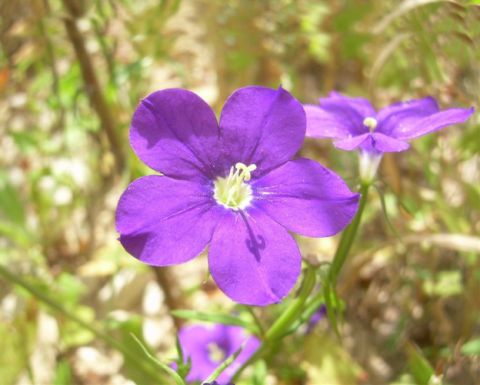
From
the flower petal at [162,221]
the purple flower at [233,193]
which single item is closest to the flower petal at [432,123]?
the purple flower at [233,193]

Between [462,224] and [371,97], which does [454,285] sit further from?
[371,97]

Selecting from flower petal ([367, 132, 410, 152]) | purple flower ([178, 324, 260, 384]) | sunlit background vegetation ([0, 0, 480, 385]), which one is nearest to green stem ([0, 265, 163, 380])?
sunlit background vegetation ([0, 0, 480, 385])

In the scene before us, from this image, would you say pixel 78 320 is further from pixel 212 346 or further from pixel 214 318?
pixel 212 346

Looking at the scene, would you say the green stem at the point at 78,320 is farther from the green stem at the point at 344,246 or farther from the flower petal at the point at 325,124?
the flower petal at the point at 325,124

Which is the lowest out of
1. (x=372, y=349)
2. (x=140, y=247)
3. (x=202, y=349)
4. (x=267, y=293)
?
(x=372, y=349)

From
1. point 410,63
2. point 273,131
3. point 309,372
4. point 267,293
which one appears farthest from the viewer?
point 410,63

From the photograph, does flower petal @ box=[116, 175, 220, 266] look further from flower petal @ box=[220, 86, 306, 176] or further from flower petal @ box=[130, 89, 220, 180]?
flower petal @ box=[220, 86, 306, 176]

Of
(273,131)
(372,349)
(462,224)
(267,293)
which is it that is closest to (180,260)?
(267,293)
